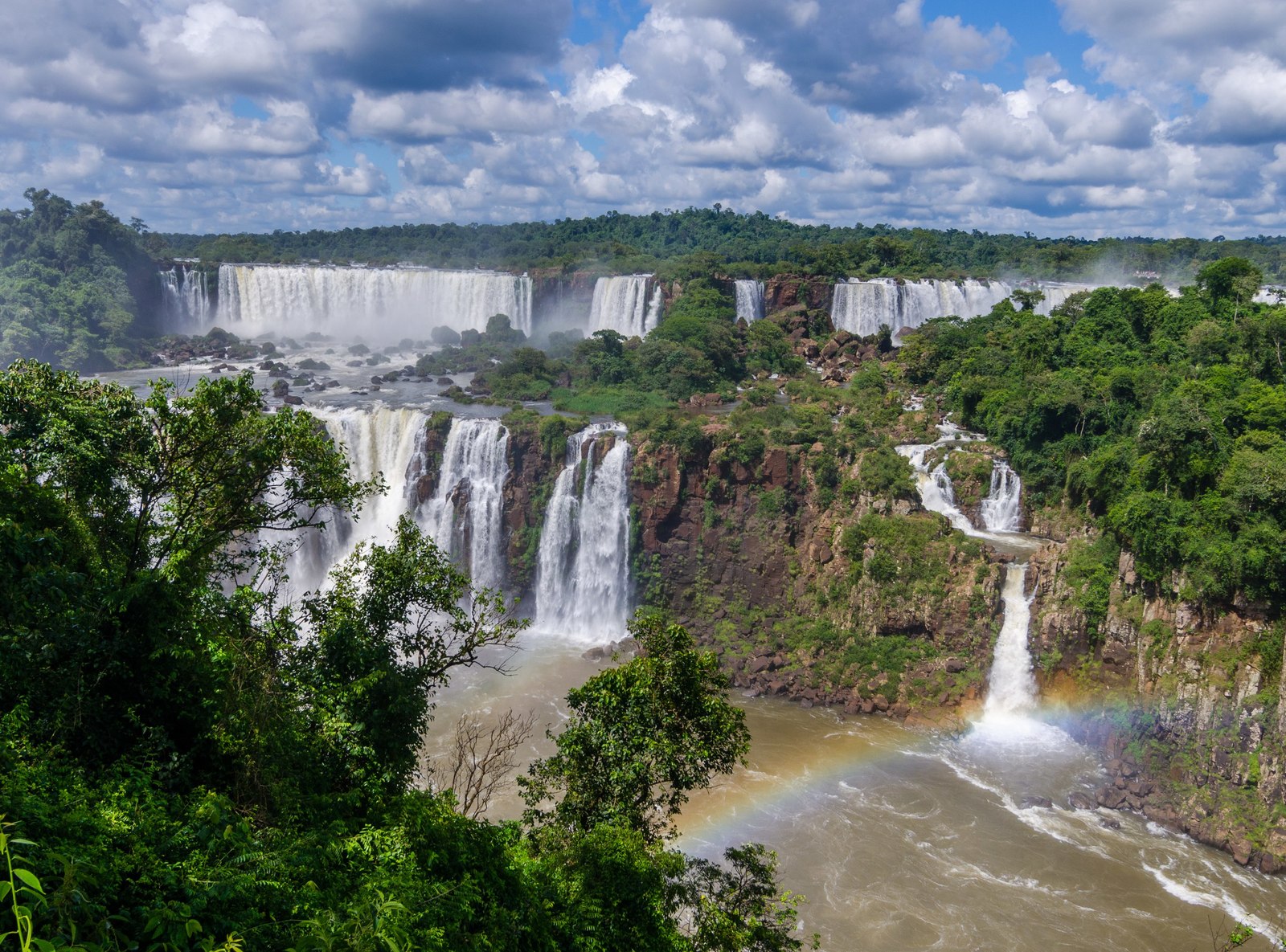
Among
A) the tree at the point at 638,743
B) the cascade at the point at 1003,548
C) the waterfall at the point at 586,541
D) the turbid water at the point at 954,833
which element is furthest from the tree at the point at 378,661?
the waterfall at the point at 586,541

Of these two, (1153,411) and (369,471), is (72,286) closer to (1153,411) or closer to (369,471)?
(369,471)

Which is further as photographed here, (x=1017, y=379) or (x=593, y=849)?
(x=1017, y=379)

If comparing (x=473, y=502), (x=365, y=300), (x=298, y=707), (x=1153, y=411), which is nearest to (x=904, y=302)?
(x=1153, y=411)

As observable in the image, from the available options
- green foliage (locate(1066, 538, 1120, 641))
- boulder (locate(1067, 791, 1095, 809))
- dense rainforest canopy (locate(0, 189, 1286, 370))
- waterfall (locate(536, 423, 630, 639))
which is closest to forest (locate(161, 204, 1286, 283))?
dense rainforest canopy (locate(0, 189, 1286, 370))

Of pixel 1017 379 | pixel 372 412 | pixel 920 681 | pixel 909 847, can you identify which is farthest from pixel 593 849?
pixel 1017 379

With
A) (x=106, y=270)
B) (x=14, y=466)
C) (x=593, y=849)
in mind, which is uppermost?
(x=106, y=270)

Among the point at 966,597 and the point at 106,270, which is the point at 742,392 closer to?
the point at 966,597

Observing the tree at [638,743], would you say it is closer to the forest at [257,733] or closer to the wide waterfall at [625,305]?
the forest at [257,733]

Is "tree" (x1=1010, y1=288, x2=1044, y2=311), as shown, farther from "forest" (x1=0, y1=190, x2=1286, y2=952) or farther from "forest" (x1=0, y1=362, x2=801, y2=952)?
"forest" (x1=0, y1=362, x2=801, y2=952)
